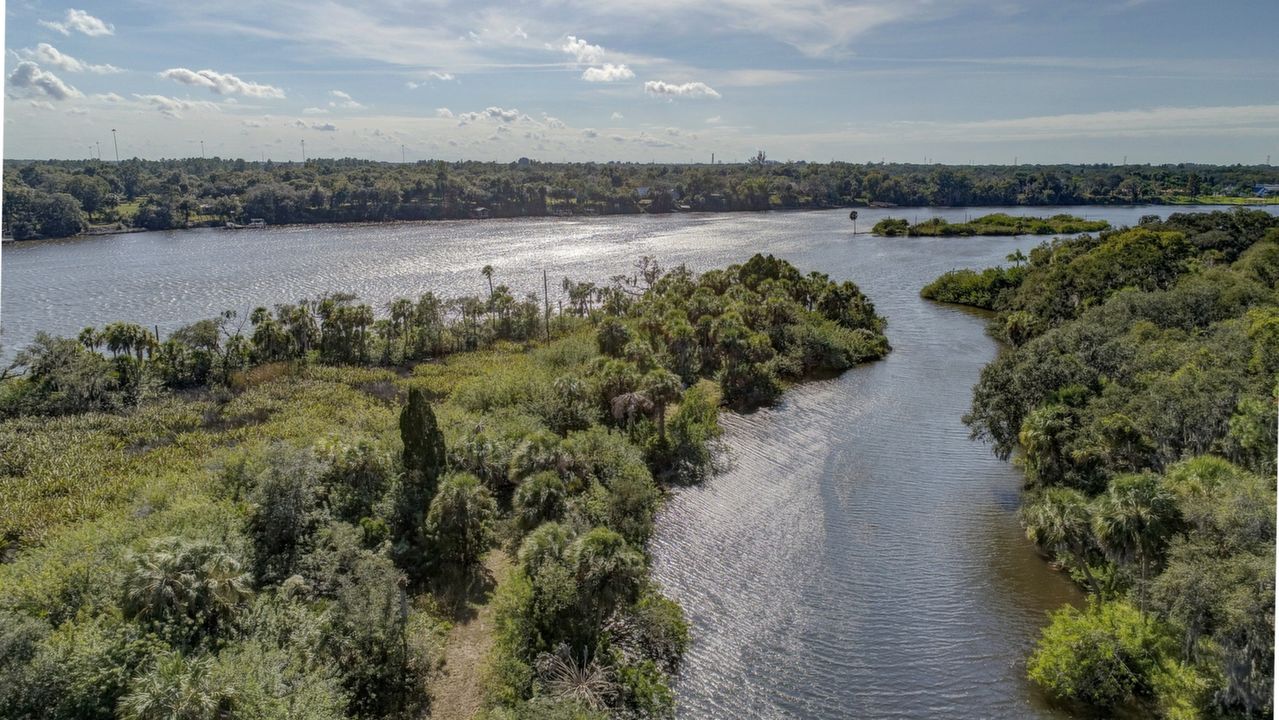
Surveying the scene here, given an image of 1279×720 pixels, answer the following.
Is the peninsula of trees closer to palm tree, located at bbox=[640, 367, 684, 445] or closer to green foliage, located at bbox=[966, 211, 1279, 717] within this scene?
green foliage, located at bbox=[966, 211, 1279, 717]

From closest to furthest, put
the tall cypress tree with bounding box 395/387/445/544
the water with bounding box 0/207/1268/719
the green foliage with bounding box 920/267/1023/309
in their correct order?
1. the water with bounding box 0/207/1268/719
2. the tall cypress tree with bounding box 395/387/445/544
3. the green foliage with bounding box 920/267/1023/309

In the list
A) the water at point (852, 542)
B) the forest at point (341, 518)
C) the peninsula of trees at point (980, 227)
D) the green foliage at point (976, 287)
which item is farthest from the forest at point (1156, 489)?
the peninsula of trees at point (980, 227)

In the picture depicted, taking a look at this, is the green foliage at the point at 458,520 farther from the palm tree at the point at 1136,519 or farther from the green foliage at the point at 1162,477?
the palm tree at the point at 1136,519

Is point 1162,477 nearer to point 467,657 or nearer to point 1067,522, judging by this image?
point 1067,522

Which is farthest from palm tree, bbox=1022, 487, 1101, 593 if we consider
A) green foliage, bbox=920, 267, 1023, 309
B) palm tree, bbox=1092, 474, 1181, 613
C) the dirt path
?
green foliage, bbox=920, 267, 1023, 309

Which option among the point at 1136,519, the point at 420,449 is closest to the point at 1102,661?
the point at 1136,519

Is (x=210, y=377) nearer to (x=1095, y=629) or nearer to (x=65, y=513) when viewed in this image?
(x=65, y=513)

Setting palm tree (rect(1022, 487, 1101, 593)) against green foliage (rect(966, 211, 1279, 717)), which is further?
palm tree (rect(1022, 487, 1101, 593))
